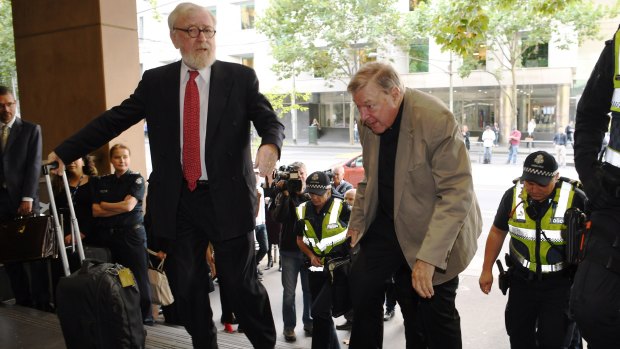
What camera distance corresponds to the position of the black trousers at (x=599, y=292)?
5.19 feet

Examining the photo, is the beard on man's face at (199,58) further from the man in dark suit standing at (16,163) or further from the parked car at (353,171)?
the parked car at (353,171)

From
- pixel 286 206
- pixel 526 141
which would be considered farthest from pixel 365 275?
pixel 526 141

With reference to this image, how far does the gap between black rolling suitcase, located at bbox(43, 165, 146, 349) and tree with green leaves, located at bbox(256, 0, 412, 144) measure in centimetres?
1348

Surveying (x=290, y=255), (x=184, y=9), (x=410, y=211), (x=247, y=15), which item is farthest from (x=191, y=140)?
(x=247, y=15)

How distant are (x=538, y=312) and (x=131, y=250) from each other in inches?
137

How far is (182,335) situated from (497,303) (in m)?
3.97

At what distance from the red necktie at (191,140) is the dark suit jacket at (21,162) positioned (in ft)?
8.26

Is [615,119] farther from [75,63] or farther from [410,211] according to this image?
[75,63]

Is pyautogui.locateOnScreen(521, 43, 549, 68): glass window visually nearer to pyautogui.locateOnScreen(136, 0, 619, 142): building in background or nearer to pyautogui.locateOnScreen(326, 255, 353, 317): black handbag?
pyautogui.locateOnScreen(136, 0, 619, 142): building in background

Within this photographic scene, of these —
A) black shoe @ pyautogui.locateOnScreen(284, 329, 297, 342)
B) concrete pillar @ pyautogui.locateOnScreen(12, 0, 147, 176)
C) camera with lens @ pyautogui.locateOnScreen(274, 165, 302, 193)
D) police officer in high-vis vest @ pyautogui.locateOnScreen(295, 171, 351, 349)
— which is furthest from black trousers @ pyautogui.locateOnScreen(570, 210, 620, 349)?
concrete pillar @ pyautogui.locateOnScreen(12, 0, 147, 176)

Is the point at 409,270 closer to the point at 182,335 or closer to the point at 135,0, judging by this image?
the point at 182,335

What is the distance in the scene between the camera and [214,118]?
240cm

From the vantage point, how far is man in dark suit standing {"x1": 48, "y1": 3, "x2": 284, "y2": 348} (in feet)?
7.89

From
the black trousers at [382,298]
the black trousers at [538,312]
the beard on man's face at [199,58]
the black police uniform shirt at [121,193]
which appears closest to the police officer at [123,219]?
the black police uniform shirt at [121,193]
